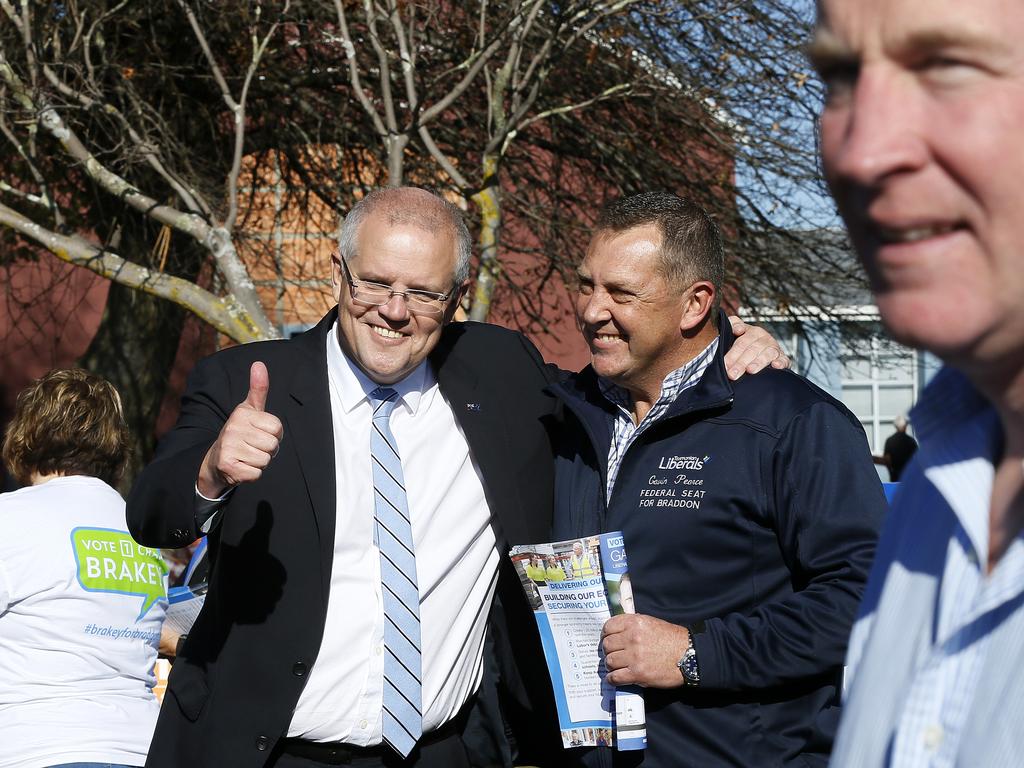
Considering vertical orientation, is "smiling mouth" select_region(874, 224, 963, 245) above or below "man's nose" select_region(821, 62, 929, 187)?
below

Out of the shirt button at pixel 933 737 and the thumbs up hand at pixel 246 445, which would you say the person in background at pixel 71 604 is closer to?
the thumbs up hand at pixel 246 445

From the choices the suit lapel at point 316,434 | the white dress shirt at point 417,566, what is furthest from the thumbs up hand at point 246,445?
the white dress shirt at point 417,566

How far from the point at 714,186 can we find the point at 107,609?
22.6 ft

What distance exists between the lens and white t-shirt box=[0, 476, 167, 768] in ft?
11.9

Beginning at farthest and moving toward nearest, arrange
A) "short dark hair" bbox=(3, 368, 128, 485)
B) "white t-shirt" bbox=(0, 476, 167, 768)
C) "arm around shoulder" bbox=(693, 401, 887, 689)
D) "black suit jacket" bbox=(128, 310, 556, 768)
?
"short dark hair" bbox=(3, 368, 128, 485)
"white t-shirt" bbox=(0, 476, 167, 768)
"black suit jacket" bbox=(128, 310, 556, 768)
"arm around shoulder" bbox=(693, 401, 887, 689)

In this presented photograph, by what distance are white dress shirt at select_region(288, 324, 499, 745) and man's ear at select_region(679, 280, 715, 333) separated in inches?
27.7

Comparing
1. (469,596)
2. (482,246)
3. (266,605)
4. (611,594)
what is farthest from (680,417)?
(482,246)

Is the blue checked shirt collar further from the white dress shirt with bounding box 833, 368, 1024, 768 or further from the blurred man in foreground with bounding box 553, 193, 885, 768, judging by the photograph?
the white dress shirt with bounding box 833, 368, 1024, 768

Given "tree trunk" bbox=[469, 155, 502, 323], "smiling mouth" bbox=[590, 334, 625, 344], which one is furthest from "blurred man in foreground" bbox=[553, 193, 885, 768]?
"tree trunk" bbox=[469, 155, 502, 323]

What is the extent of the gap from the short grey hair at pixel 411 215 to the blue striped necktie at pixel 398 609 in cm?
60

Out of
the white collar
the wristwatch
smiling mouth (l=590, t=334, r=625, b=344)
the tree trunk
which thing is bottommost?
the wristwatch

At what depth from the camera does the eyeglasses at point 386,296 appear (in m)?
3.22

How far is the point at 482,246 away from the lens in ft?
23.5

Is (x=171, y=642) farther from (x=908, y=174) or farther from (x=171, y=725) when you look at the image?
(x=908, y=174)
